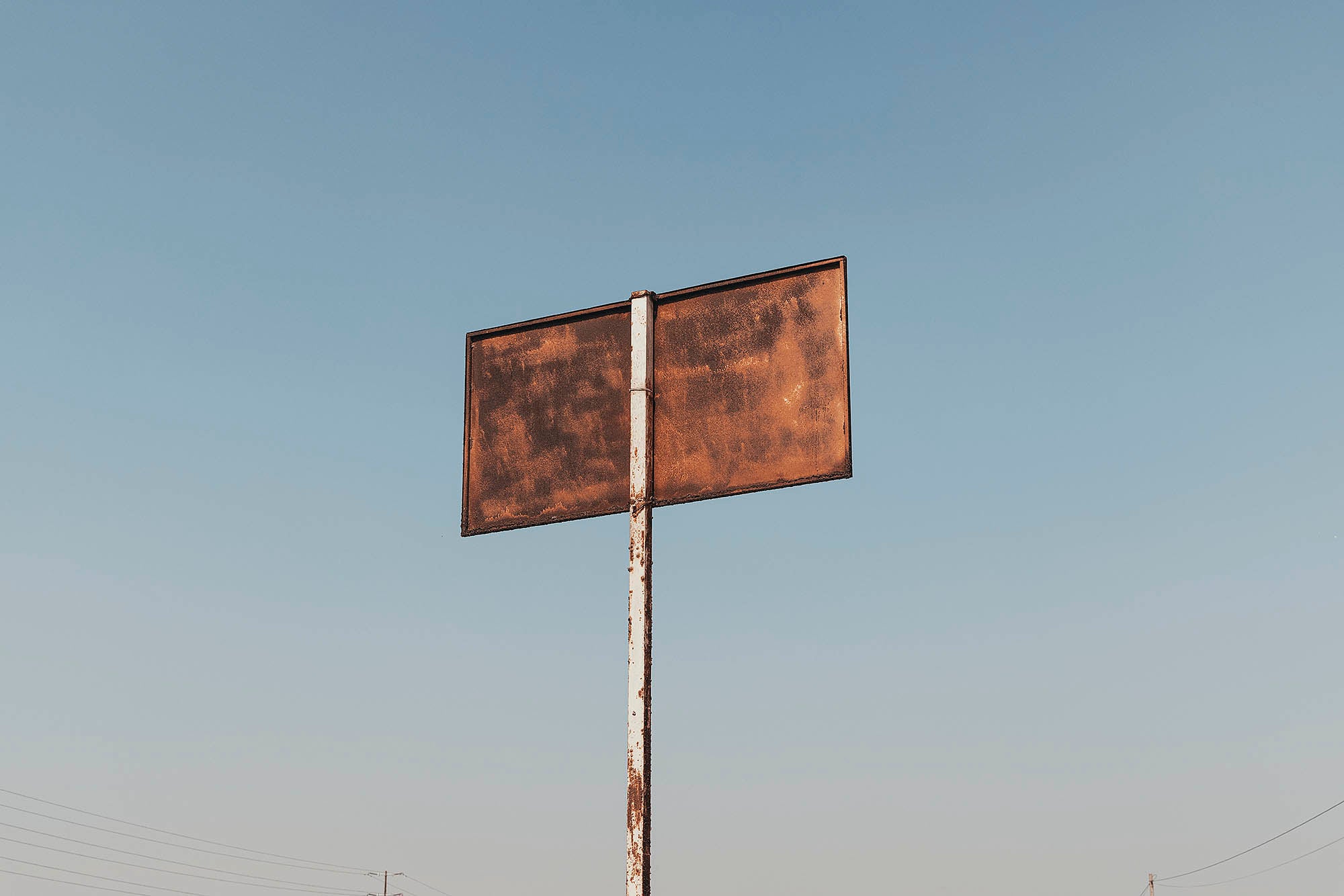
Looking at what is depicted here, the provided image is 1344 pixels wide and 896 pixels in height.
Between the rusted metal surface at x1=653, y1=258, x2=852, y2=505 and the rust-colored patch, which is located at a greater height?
the rusted metal surface at x1=653, y1=258, x2=852, y2=505

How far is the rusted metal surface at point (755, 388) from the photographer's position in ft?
18.1

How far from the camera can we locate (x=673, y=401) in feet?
19.2

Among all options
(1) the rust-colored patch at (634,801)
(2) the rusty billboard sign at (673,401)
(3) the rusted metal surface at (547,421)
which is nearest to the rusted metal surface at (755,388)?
(2) the rusty billboard sign at (673,401)

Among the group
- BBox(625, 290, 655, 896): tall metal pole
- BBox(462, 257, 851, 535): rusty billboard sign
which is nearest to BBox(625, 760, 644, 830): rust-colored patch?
BBox(625, 290, 655, 896): tall metal pole

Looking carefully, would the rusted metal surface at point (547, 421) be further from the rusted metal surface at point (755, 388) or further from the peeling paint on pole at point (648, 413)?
the rusted metal surface at point (755, 388)

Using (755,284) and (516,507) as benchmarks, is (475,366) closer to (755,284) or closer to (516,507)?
(516,507)

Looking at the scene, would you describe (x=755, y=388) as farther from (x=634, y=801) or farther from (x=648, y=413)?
(x=634, y=801)

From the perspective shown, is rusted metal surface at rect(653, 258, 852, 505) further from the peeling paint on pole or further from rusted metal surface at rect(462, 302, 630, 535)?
rusted metal surface at rect(462, 302, 630, 535)

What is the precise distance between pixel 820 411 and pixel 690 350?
76 centimetres

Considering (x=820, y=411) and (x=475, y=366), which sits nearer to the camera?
(x=820, y=411)

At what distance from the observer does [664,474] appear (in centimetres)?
576

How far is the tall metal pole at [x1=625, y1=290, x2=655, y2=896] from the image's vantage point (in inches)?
205
